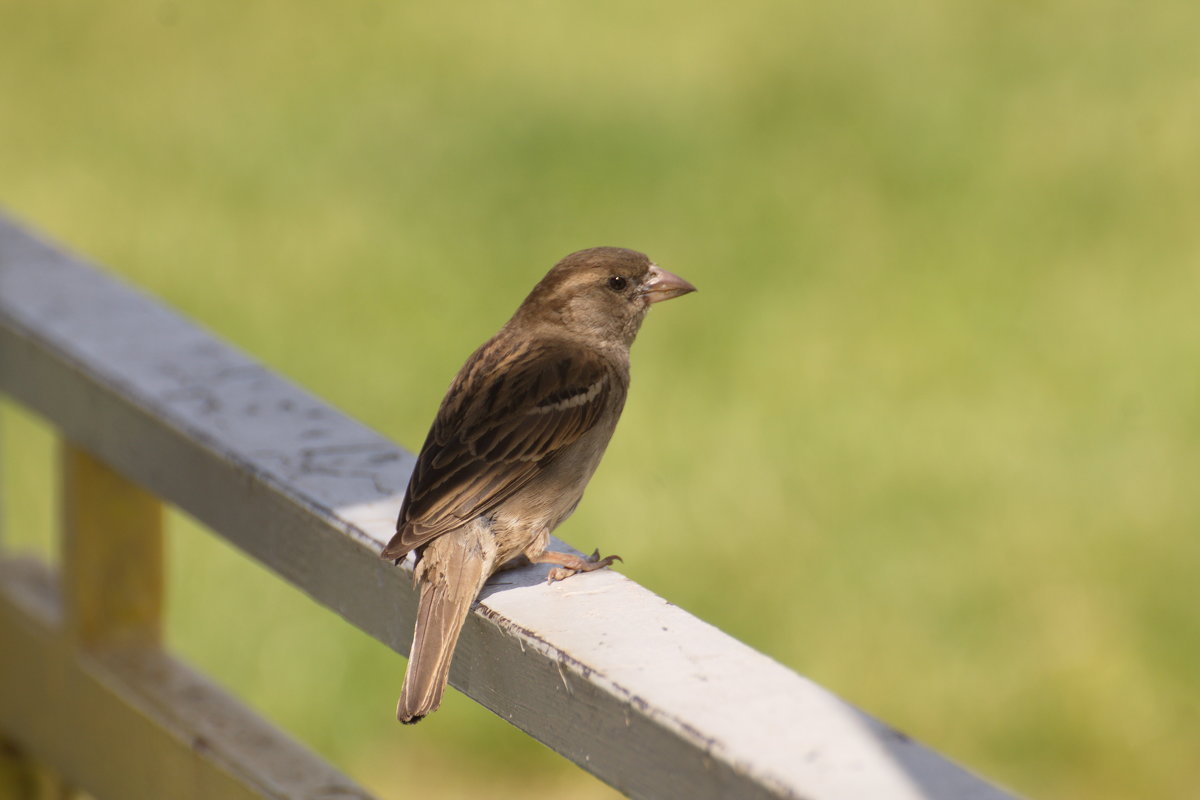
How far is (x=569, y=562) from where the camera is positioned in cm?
248

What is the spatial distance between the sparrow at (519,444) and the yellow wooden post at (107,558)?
629mm

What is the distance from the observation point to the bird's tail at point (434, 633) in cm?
217

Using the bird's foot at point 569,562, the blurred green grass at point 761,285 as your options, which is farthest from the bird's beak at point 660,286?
the blurred green grass at point 761,285

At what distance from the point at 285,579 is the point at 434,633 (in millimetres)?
432

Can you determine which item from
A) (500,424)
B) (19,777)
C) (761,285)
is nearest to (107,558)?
(19,777)

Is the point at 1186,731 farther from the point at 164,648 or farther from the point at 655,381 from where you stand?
the point at 164,648

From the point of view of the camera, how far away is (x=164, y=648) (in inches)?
118

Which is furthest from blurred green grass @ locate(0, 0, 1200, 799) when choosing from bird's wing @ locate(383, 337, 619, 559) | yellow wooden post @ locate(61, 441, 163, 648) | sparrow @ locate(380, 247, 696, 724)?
bird's wing @ locate(383, 337, 619, 559)

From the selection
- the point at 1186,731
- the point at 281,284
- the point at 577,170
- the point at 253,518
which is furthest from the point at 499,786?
the point at 577,170

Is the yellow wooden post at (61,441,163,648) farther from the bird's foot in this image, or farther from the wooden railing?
the bird's foot

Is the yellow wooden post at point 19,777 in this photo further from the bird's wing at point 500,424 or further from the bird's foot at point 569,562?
the bird's foot at point 569,562

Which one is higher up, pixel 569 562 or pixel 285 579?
pixel 569 562

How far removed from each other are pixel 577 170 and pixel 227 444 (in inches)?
213

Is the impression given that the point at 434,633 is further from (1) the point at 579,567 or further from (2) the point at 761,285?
(2) the point at 761,285
